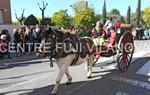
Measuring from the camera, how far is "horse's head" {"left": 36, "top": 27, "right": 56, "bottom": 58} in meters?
7.73

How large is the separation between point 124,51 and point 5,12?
21.5 metres

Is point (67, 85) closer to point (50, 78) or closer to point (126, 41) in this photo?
point (50, 78)

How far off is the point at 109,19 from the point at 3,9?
65.5 ft

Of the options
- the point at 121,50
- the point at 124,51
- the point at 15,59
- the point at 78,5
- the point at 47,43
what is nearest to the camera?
the point at 47,43

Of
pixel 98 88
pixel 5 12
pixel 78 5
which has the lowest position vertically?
pixel 98 88

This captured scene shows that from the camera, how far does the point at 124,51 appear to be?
38.9 ft

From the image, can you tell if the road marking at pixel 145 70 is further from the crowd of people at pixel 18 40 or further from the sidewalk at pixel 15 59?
the sidewalk at pixel 15 59

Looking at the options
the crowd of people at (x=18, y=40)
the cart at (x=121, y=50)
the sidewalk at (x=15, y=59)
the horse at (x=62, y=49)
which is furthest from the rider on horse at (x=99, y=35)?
the sidewalk at (x=15, y=59)

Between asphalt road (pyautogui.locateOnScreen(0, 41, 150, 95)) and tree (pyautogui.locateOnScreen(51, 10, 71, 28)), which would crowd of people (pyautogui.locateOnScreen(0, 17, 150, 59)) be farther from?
tree (pyautogui.locateOnScreen(51, 10, 71, 28))

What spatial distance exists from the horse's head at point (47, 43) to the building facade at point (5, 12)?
77.8 feet

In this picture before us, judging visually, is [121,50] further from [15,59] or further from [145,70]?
[15,59]

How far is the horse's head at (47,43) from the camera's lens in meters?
7.73

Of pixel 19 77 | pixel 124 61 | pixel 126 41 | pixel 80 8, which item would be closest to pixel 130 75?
pixel 124 61

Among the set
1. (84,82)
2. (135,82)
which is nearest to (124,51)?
(135,82)
